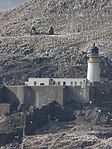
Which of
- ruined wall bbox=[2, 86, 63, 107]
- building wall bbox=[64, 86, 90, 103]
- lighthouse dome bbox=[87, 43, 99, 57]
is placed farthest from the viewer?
lighthouse dome bbox=[87, 43, 99, 57]

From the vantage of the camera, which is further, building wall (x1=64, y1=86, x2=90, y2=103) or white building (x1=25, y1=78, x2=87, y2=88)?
white building (x1=25, y1=78, x2=87, y2=88)

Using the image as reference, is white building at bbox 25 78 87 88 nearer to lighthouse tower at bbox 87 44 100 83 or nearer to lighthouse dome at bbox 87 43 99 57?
lighthouse tower at bbox 87 44 100 83

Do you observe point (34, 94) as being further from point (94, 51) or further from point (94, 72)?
point (94, 51)

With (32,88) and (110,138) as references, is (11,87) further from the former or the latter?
(110,138)

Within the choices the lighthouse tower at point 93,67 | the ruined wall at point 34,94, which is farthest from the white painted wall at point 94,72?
the ruined wall at point 34,94

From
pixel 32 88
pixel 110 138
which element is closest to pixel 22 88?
pixel 32 88

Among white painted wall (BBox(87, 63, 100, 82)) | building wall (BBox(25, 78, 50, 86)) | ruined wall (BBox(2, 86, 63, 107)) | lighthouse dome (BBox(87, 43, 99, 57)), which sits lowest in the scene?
ruined wall (BBox(2, 86, 63, 107))

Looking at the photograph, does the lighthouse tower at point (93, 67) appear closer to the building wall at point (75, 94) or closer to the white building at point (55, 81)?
the white building at point (55, 81)

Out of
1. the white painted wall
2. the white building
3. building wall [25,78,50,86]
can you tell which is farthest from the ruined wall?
the white painted wall

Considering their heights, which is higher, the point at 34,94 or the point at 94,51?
the point at 94,51

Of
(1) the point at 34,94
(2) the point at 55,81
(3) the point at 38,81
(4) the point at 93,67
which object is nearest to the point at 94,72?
(4) the point at 93,67

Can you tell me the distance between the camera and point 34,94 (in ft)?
640

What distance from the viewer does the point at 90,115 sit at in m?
191

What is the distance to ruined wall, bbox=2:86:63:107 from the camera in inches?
7628
